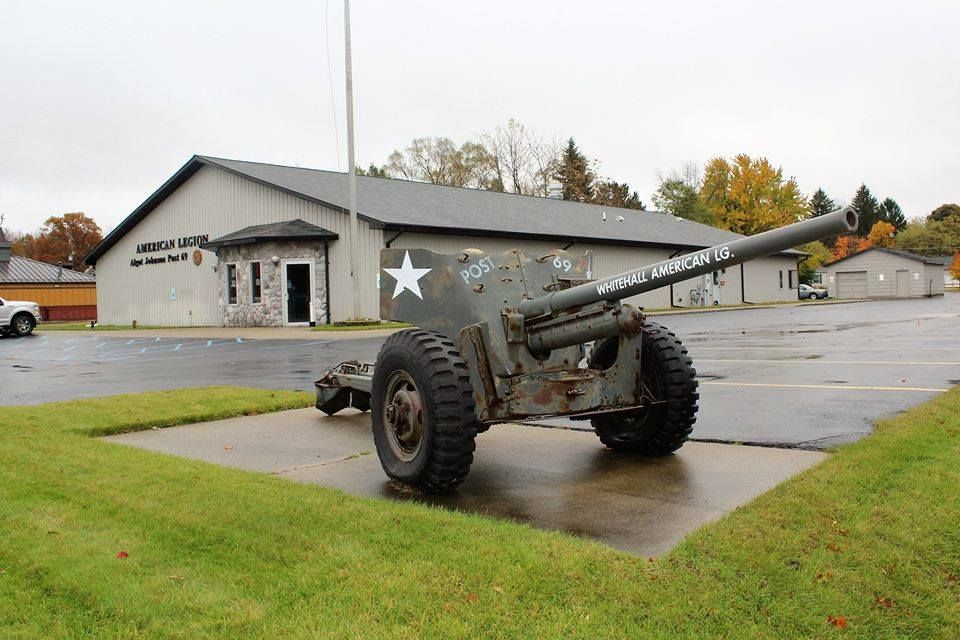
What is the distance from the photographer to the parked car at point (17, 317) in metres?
28.8

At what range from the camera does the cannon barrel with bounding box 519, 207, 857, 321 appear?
12.7 ft

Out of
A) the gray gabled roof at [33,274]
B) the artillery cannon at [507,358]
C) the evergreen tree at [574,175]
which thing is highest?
the evergreen tree at [574,175]

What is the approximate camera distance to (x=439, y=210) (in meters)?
30.8

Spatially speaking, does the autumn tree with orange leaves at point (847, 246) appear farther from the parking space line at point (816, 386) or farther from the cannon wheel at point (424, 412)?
the cannon wheel at point (424, 412)

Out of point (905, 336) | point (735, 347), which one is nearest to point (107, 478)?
point (735, 347)

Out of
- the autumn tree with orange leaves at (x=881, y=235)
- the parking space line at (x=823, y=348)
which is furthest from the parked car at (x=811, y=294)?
the parking space line at (x=823, y=348)

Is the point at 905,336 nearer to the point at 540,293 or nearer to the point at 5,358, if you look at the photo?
the point at 540,293

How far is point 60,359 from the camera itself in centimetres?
1762

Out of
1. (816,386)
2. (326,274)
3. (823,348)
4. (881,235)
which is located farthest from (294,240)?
(881,235)

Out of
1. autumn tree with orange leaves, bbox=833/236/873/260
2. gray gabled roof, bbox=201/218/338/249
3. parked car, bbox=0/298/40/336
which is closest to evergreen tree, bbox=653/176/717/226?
autumn tree with orange leaves, bbox=833/236/873/260

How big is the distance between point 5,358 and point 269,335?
24.4ft

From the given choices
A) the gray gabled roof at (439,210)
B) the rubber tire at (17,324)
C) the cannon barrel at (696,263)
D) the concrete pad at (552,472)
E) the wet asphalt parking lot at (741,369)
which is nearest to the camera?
the cannon barrel at (696,263)

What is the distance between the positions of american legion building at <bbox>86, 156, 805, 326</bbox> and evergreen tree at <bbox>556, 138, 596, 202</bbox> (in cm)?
2781

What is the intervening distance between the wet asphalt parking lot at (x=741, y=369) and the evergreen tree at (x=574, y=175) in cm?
4733
